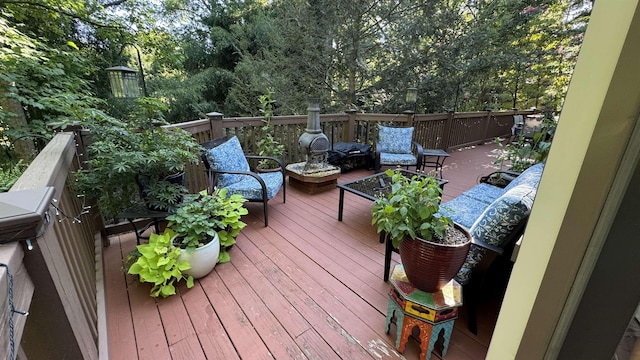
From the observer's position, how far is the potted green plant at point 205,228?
2.00 metres

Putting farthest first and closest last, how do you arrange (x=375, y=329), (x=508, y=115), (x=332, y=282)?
(x=508, y=115), (x=332, y=282), (x=375, y=329)

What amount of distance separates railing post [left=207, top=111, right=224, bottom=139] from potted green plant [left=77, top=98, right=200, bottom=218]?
1.11m

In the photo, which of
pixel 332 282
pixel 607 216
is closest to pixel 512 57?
pixel 332 282

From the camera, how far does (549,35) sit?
764 centimetres

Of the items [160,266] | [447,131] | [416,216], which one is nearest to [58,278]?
[160,266]

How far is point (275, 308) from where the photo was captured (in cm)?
181

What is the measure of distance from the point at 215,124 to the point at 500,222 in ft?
10.2

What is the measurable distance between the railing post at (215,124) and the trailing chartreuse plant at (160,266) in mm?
1701

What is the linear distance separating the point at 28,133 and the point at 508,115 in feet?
37.5

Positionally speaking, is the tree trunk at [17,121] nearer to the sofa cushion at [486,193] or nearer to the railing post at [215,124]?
the railing post at [215,124]

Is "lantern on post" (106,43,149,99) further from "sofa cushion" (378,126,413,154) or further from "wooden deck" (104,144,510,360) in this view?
"sofa cushion" (378,126,413,154)

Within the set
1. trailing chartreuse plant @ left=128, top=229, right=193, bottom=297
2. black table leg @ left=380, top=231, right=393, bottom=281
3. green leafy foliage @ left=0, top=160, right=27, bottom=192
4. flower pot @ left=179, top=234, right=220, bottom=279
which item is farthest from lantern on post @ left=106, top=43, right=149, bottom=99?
black table leg @ left=380, top=231, right=393, bottom=281

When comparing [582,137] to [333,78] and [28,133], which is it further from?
[333,78]

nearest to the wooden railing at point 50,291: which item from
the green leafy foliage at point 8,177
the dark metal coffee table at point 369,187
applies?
the green leafy foliage at point 8,177
